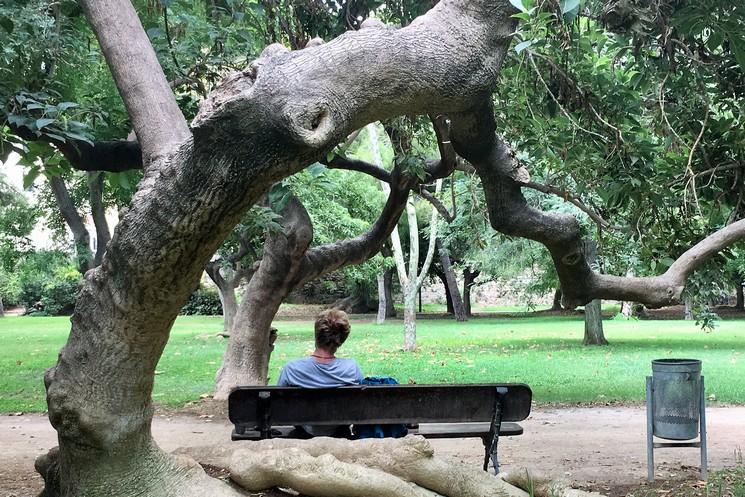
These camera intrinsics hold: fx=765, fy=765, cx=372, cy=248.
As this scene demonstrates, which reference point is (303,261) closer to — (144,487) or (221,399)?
(221,399)

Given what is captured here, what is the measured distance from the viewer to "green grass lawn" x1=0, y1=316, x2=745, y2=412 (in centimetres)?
1277

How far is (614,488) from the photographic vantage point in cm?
623

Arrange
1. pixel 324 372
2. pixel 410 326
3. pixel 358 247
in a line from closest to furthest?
1. pixel 324 372
2. pixel 358 247
3. pixel 410 326

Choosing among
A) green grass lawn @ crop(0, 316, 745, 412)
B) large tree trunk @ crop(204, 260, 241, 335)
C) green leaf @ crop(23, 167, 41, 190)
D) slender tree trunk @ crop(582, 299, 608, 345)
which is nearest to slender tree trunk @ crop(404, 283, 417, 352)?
green grass lawn @ crop(0, 316, 745, 412)

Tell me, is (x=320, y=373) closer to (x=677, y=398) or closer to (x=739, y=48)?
(x=677, y=398)

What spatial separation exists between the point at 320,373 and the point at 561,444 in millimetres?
3955

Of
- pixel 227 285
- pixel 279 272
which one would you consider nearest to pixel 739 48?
pixel 279 272

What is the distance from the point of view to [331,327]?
5.31m

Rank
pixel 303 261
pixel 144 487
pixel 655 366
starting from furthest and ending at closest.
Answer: pixel 303 261 < pixel 655 366 < pixel 144 487

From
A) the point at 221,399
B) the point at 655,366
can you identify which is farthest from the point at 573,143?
the point at 221,399

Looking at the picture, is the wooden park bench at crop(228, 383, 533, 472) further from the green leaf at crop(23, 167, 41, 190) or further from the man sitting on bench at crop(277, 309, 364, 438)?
the green leaf at crop(23, 167, 41, 190)

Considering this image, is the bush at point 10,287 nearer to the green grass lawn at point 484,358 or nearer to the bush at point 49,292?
the bush at point 49,292

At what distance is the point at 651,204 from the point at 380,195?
74.5ft

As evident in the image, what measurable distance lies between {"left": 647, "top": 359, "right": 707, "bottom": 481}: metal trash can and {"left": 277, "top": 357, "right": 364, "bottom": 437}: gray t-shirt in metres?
2.67
